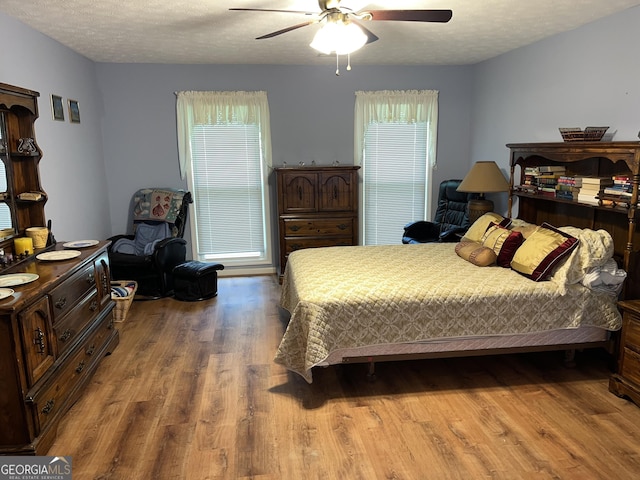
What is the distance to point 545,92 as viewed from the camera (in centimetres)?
441

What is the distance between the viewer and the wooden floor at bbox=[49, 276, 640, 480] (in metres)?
2.32

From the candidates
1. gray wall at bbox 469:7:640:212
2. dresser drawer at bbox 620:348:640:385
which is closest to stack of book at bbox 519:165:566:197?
gray wall at bbox 469:7:640:212

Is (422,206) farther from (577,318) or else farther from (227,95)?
(577,318)

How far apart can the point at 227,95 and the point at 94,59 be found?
1404 millimetres

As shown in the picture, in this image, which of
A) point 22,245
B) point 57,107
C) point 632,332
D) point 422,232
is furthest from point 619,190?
point 57,107

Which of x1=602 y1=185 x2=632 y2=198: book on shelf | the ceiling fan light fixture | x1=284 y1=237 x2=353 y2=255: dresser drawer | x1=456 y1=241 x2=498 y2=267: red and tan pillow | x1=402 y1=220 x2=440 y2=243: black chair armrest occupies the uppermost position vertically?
the ceiling fan light fixture

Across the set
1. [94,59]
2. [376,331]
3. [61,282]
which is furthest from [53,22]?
[376,331]

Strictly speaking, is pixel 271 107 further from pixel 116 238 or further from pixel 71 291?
pixel 71 291

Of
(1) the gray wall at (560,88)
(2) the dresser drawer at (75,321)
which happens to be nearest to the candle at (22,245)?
(2) the dresser drawer at (75,321)

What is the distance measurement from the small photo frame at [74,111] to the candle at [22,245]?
1.81m

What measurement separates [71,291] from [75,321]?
0.20 metres

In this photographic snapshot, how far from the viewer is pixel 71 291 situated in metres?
2.90

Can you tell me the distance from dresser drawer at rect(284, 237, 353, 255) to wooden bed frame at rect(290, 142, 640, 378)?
193 cm

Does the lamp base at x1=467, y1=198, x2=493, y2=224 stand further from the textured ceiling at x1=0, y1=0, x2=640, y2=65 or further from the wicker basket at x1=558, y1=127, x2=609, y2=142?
the textured ceiling at x1=0, y1=0, x2=640, y2=65
